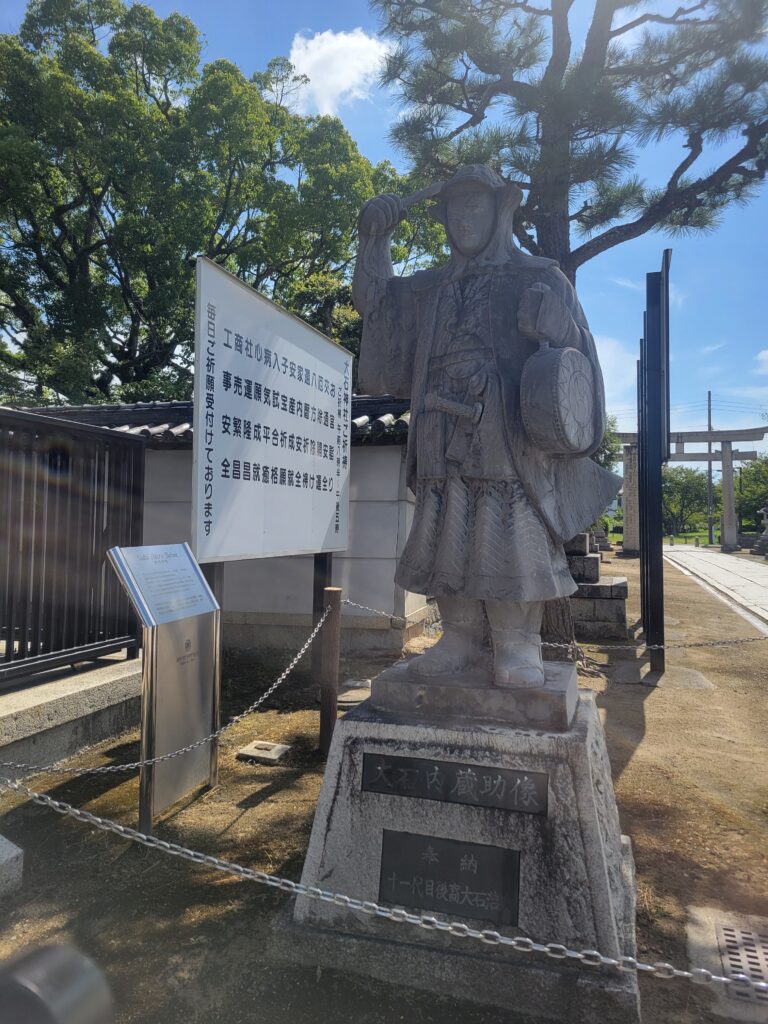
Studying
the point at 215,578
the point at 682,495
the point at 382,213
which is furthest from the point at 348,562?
the point at 682,495

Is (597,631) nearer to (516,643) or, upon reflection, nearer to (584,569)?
(584,569)

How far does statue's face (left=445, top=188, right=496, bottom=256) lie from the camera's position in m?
2.82

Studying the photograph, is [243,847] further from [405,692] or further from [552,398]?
[552,398]

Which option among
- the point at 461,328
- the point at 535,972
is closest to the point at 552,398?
the point at 461,328

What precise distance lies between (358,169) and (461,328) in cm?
1522

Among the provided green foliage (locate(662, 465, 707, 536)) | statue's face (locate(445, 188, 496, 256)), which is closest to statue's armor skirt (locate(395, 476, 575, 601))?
statue's face (locate(445, 188, 496, 256))

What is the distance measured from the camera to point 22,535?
14.0ft

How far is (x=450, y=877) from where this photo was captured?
90.9 inches

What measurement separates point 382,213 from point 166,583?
226cm

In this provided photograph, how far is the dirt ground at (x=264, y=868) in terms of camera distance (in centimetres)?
221

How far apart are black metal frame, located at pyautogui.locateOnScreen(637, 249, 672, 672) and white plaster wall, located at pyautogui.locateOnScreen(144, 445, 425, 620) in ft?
9.22

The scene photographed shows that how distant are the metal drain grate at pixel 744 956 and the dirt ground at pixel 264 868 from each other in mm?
137

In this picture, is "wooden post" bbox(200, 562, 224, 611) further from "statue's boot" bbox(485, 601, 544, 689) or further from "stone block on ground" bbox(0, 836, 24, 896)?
"statue's boot" bbox(485, 601, 544, 689)

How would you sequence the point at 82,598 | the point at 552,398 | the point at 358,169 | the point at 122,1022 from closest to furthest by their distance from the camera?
the point at 122,1022
the point at 552,398
the point at 82,598
the point at 358,169
